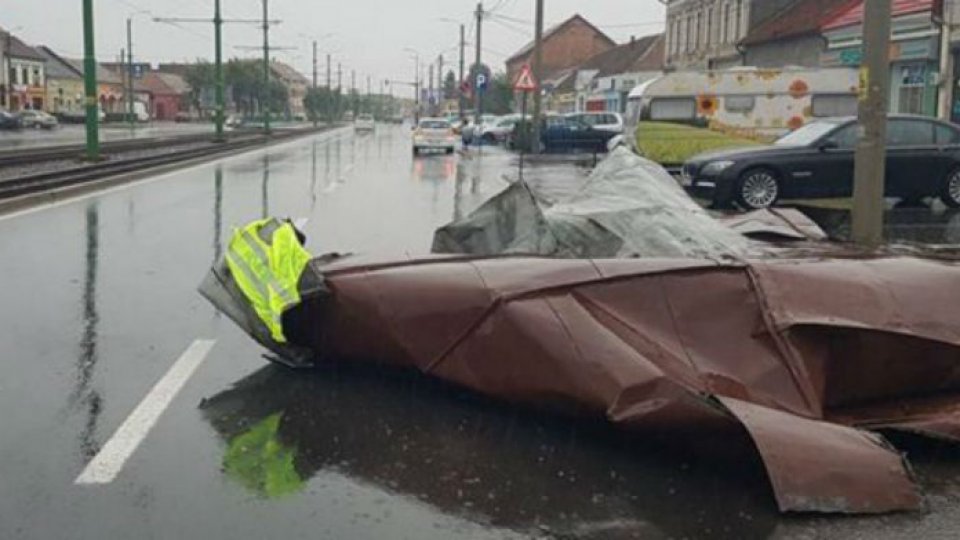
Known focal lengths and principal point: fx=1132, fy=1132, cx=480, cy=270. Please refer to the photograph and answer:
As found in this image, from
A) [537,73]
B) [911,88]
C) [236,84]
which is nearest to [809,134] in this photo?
[911,88]

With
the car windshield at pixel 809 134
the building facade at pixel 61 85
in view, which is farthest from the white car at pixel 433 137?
the building facade at pixel 61 85

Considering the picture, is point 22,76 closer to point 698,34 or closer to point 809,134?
point 698,34

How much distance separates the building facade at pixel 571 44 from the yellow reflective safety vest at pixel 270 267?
→ 111 meters

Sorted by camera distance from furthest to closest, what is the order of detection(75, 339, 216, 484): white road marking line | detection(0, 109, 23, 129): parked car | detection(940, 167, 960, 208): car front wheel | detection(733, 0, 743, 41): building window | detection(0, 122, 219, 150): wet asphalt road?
detection(0, 109, 23, 129): parked car → detection(733, 0, 743, 41): building window → detection(0, 122, 219, 150): wet asphalt road → detection(940, 167, 960, 208): car front wheel → detection(75, 339, 216, 484): white road marking line

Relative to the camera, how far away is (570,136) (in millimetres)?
41688

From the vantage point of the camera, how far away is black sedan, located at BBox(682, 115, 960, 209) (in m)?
17.6

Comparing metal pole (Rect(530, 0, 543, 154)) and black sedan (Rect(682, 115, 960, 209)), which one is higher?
metal pole (Rect(530, 0, 543, 154))

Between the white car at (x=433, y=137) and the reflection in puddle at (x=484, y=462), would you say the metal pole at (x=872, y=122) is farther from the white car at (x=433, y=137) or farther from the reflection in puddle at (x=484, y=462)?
the white car at (x=433, y=137)

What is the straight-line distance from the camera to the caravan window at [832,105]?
88.5 ft

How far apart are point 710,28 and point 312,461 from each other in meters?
53.1

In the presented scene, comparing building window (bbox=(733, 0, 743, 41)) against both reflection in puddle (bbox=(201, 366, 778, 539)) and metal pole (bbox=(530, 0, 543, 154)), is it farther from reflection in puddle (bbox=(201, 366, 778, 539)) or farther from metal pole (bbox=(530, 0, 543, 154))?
reflection in puddle (bbox=(201, 366, 778, 539))

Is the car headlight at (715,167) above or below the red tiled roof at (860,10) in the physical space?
below

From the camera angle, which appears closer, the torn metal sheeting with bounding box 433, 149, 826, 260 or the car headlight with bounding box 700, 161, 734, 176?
the torn metal sheeting with bounding box 433, 149, 826, 260

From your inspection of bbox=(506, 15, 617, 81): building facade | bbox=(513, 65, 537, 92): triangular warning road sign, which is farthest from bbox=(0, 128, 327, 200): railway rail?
bbox=(506, 15, 617, 81): building facade
